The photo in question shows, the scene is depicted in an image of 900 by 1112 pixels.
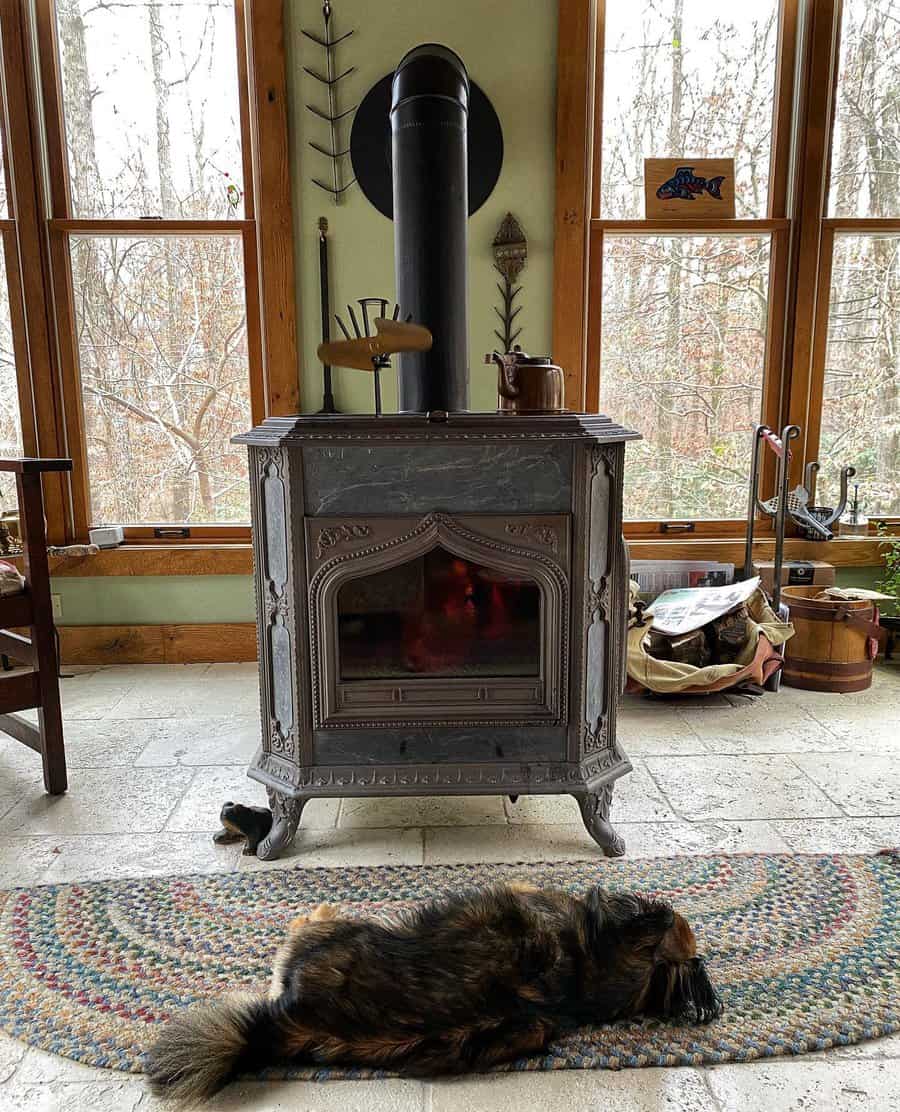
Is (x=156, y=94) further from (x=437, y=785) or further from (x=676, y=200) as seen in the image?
(x=437, y=785)

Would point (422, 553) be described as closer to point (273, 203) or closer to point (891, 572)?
point (273, 203)

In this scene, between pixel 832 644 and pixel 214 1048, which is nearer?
pixel 214 1048

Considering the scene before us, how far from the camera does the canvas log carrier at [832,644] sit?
3068 mm

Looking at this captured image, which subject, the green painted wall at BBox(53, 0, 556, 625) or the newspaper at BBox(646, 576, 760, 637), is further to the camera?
the green painted wall at BBox(53, 0, 556, 625)

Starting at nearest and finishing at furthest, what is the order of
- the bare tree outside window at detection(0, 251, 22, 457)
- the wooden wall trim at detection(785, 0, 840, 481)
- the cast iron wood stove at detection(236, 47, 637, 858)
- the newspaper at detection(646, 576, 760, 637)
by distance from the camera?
the cast iron wood stove at detection(236, 47, 637, 858) → the newspaper at detection(646, 576, 760, 637) → the wooden wall trim at detection(785, 0, 840, 481) → the bare tree outside window at detection(0, 251, 22, 457)

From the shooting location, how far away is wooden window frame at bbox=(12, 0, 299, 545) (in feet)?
10.3

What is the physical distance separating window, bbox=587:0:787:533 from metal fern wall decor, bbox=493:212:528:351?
31cm

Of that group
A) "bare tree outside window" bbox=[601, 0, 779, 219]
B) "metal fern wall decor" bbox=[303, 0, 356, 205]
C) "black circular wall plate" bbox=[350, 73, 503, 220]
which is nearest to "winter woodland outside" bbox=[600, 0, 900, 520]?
"bare tree outside window" bbox=[601, 0, 779, 219]

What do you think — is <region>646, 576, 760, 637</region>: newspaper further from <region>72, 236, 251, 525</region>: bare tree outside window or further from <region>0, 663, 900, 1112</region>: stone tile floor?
<region>72, 236, 251, 525</region>: bare tree outside window

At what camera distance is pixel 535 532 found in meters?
1.93

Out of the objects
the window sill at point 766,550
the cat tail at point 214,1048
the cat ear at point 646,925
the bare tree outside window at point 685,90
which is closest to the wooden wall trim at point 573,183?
the bare tree outside window at point 685,90

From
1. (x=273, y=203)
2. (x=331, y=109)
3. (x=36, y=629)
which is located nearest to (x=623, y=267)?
(x=331, y=109)

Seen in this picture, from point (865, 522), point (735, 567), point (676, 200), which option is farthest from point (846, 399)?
point (676, 200)

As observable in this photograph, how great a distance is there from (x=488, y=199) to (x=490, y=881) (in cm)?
245
